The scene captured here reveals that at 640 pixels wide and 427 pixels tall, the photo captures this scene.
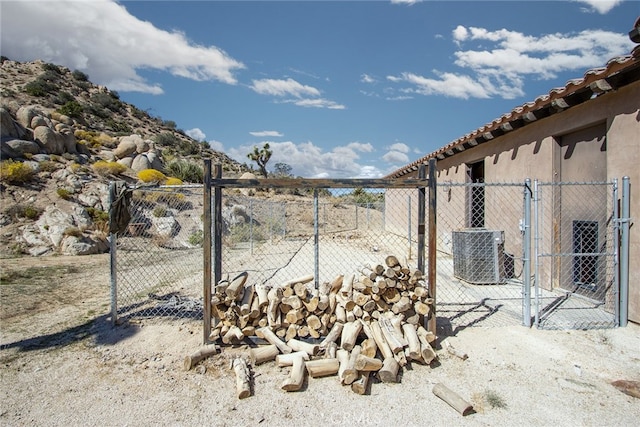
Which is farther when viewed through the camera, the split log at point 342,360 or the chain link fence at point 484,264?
the chain link fence at point 484,264

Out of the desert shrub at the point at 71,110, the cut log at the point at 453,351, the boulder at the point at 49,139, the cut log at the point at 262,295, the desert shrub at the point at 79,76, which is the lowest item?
the cut log at the point at 453,351

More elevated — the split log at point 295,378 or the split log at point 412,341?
the split log at point 412,341

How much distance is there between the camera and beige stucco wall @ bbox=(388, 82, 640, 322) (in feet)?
16.7

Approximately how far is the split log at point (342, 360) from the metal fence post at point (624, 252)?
3910 millimetres

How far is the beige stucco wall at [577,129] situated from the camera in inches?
201

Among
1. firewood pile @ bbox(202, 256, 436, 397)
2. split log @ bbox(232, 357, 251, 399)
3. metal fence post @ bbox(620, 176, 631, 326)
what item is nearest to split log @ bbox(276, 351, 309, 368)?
firewood pile @ bbox(202, 256, 436, 397)

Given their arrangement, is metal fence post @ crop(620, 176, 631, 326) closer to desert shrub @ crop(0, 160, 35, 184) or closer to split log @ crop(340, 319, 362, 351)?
split log @ crop(340, 319, 362, 351)

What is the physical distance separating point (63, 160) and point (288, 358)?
886 inches

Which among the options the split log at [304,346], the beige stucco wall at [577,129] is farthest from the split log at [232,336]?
the beige stucco wall at [577,129]

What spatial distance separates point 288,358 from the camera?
4.16 m

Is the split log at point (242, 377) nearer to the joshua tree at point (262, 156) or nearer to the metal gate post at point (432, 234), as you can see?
the metal gate post at point (432, 234)

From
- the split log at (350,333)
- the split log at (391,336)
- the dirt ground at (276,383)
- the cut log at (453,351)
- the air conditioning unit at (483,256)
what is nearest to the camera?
the dirt ground at (276,383)

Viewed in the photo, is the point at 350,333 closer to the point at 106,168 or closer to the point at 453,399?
the point at 453,399

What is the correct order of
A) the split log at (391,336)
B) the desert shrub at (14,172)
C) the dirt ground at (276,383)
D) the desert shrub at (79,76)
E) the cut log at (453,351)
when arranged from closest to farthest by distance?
the dirt ground at (276,383) → the split log at (391,336) → the cut log at (453,351) → the desert shrub at (14,172) → the desert shrub at (79,76)
